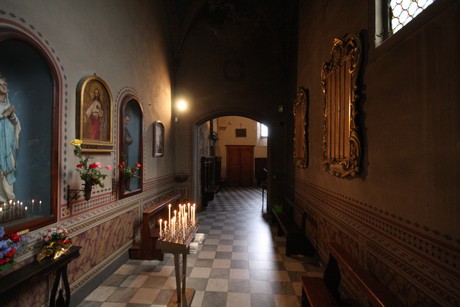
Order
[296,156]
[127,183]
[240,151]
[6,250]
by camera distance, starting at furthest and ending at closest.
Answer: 1. [240,151]
2. [296,156]
3. [127,183]
4. [6,250]

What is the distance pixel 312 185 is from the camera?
14.8ft

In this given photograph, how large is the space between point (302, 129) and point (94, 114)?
3808 millimetres

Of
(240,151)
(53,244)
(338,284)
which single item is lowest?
(338,284)

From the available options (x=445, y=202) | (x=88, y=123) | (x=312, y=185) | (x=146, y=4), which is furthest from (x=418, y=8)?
(x=146, y=4)

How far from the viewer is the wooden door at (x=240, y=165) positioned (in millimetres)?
15383

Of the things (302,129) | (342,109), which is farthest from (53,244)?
(302,129)

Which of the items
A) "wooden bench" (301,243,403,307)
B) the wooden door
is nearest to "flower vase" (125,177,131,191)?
"wooden bench" (301,243,403,307)

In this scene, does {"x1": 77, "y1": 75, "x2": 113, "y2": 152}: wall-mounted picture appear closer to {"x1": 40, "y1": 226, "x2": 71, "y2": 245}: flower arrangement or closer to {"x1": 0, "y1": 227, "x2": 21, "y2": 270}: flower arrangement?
{"x1": 40, "y1": 226, "x2": 71, "y2": 245}: flower arrangement

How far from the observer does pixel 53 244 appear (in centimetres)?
238

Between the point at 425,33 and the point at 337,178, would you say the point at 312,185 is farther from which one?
the point at 425,33

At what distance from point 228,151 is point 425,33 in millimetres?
13980

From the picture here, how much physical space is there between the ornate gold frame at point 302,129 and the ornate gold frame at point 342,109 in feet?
3.68

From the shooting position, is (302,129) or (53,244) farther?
(302,129)

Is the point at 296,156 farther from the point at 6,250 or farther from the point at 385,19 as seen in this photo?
the point at 6,250
